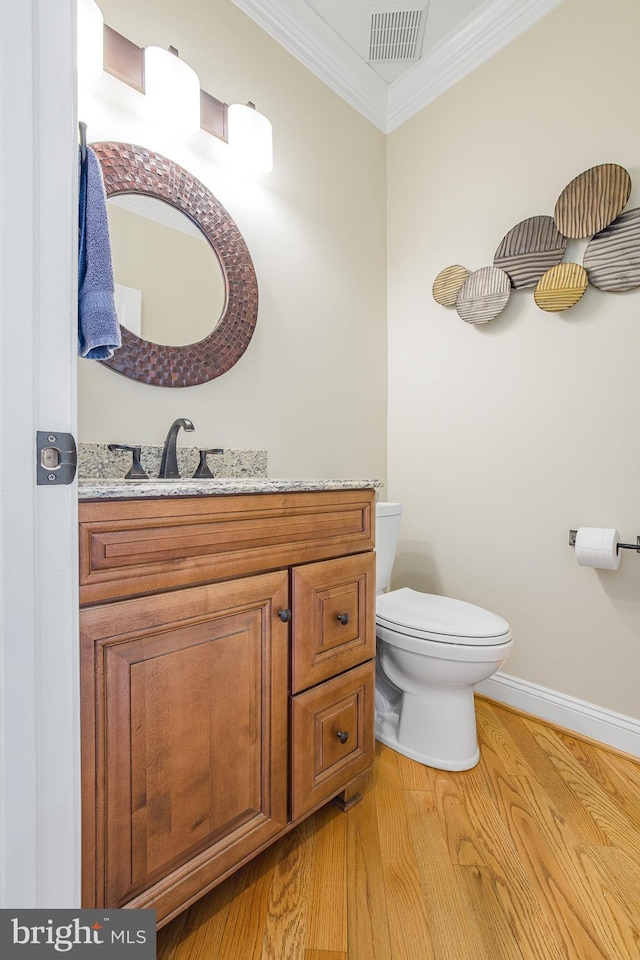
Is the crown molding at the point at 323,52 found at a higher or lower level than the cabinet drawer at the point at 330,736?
higher

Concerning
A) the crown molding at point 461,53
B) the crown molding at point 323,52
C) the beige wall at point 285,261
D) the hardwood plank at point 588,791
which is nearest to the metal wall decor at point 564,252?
the beige wall at point 285,261

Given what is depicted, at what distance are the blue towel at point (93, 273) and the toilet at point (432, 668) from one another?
41.1 inches

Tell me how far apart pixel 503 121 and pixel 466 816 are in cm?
245

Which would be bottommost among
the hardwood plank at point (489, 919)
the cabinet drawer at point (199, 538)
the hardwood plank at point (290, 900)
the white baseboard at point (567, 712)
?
the hardwood plank at point (489, 919)

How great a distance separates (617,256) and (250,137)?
1320 millimetres

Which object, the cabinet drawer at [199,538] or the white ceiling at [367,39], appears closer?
the cabinet drawer at [199,538]

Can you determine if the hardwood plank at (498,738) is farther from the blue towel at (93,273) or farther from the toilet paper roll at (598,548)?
the blue towel at (93,273)

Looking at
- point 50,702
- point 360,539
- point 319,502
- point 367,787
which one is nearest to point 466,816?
point 367,787

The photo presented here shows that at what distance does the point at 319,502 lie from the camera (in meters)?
1.09

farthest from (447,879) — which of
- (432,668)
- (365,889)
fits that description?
(432,668)

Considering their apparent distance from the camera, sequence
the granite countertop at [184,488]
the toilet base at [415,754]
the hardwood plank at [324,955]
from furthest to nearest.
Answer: the toilet base at [415,754], the hardwood plank at [324,955], the granite countertop at [184,488]

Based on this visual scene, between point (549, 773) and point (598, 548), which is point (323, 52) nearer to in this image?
point (598, 548)

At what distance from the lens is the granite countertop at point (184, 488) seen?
706 mm

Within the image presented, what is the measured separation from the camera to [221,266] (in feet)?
5.04
